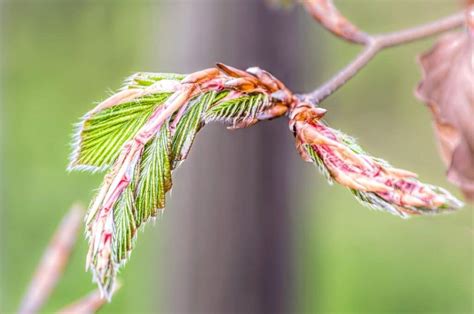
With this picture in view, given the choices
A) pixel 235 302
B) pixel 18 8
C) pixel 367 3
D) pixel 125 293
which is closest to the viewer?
pixel 235 302

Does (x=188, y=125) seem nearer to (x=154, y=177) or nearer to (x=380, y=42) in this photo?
(x=154, y=177)

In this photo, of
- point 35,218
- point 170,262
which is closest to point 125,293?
point 35,218

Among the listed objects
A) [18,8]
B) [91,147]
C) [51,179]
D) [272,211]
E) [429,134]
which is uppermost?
[18,8]

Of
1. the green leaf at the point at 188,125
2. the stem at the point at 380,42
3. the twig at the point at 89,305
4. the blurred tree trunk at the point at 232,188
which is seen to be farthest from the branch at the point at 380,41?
the blurred tree trunk at the point at 232,188

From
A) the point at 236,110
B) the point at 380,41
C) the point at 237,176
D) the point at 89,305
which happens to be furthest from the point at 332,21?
the point at 237,176

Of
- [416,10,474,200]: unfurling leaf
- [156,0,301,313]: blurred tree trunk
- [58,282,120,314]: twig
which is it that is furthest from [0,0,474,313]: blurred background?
[58,282,120,314]: twig

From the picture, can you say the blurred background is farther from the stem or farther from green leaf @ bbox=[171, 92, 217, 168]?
green leaf @ bbox=[171, 92, 217, 168]

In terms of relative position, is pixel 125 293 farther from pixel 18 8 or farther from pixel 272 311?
pixel 18 8

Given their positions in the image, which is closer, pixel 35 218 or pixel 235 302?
pixel 235 302
